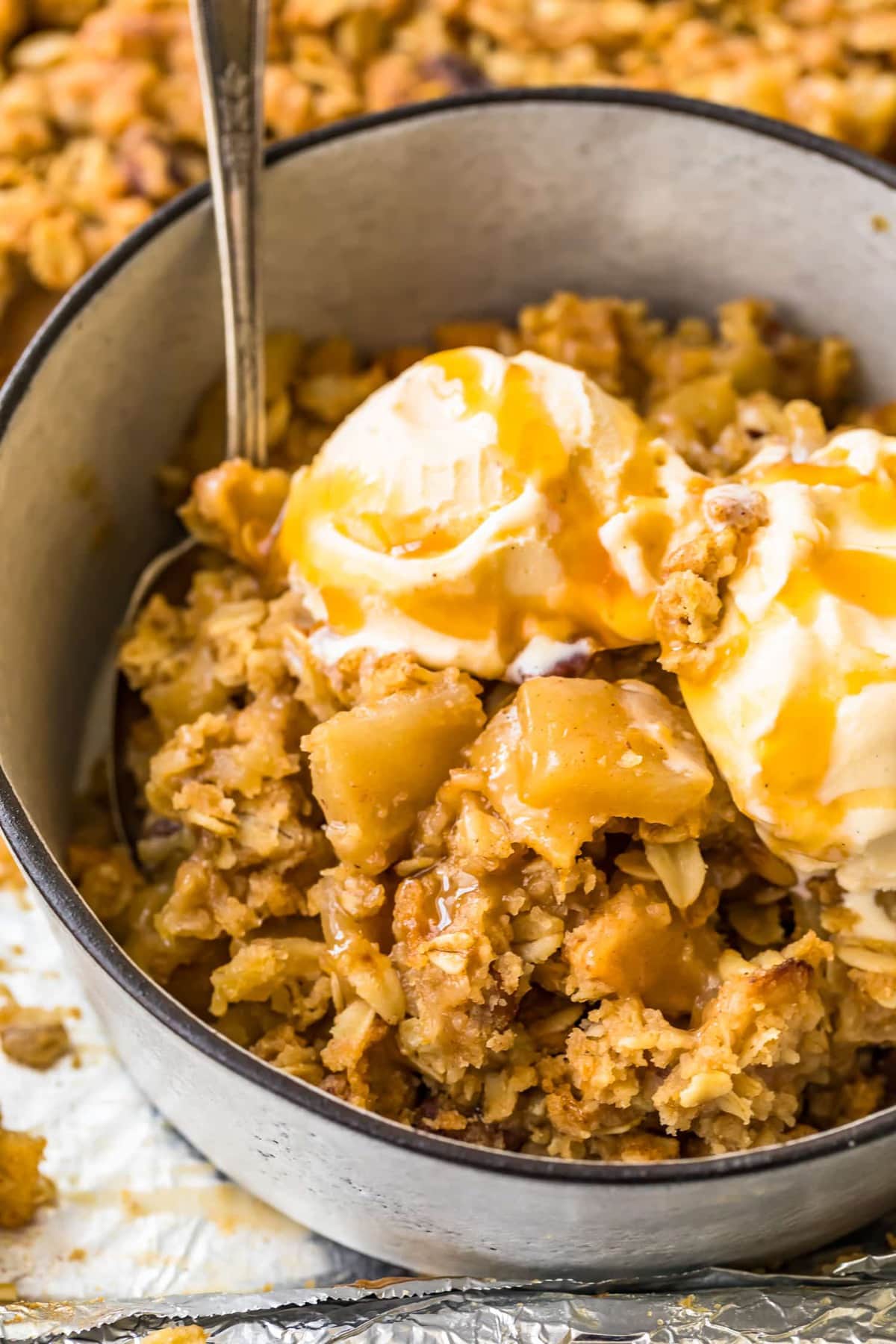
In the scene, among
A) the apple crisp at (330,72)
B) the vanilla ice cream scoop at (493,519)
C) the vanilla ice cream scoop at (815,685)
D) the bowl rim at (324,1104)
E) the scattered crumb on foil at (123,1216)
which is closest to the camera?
the bowl rim at (324,1104)

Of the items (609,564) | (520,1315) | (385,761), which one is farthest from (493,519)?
(520,1315)

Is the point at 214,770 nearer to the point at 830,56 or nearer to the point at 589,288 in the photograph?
the point at 589,288

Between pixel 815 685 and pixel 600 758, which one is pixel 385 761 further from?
pixel 815 685

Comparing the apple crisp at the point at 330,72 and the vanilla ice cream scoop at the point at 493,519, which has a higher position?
the apple crisp at the point at 330,72

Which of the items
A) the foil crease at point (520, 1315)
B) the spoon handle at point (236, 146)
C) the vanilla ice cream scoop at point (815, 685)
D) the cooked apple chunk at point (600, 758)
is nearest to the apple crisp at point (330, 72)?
the spoon handle at point (236, 146)

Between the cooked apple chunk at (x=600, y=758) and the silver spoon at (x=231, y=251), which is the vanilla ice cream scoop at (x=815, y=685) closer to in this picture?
the cooked apple chunk at (x=600, y=758)
